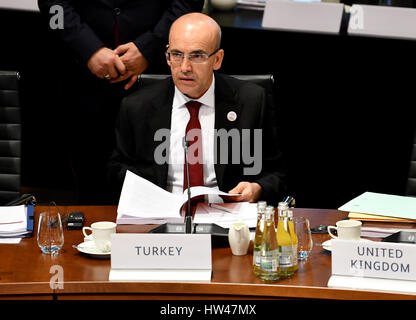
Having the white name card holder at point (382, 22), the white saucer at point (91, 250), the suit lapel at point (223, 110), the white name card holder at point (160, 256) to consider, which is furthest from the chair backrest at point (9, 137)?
the white name card holder at point (382, 22)

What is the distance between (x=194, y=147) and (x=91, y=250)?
753 millimetres

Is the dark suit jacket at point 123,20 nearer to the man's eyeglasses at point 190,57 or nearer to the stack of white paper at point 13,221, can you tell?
the man's eyeglasses at point 190,57

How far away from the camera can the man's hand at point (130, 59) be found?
10.9 feet

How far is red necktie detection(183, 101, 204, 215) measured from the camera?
2.83 m

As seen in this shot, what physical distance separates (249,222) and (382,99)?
191cm

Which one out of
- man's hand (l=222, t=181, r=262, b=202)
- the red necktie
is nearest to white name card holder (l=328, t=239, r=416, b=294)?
man's hand (l=222, t=181, r=262, b=202)

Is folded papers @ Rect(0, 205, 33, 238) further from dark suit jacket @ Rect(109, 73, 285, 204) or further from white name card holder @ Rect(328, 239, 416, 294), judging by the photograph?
white name card holder @ Rect(328, 239, 416, 294)

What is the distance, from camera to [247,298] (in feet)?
6.71

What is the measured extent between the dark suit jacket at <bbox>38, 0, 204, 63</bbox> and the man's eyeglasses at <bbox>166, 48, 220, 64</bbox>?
539 mm

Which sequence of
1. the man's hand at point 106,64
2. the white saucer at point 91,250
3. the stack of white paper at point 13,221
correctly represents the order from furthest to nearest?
the man's hand at point 106,64 → the stack of white paper at point 13,221 → the white saucer at point 91,250

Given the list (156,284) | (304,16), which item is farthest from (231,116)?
(304,16)

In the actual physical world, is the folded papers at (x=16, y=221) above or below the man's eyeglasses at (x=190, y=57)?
below

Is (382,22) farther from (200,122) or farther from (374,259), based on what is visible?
(374,259)

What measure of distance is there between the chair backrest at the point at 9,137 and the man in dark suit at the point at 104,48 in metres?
0.41
